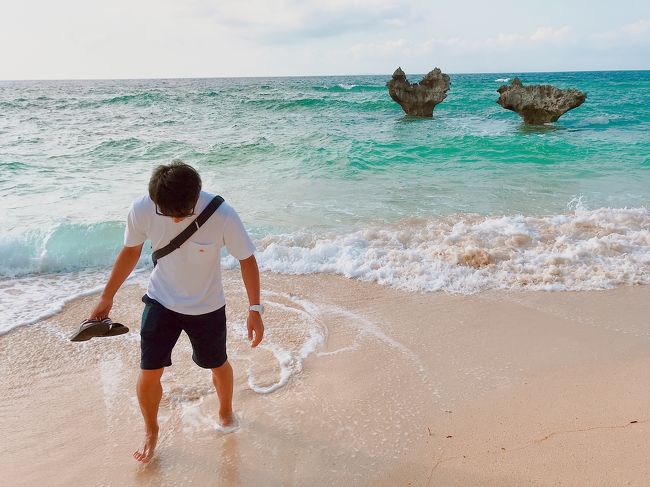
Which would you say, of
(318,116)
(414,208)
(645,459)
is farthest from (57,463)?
(318,116)

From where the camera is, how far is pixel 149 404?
266 centimetres

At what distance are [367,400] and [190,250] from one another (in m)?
1.52

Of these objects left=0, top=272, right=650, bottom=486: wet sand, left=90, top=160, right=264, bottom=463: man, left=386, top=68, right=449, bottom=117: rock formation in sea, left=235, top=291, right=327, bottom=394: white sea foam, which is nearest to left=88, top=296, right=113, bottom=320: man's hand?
left=90, top=160, right=264, bottom=463: man

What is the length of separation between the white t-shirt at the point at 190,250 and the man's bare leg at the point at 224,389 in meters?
0.44

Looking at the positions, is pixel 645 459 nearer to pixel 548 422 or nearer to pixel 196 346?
pixel 548 422

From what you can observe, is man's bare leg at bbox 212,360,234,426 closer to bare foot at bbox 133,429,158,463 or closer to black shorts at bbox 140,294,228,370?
black shorts at bbox 140,294,228,370

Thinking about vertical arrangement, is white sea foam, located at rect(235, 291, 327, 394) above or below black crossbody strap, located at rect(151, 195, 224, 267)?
below

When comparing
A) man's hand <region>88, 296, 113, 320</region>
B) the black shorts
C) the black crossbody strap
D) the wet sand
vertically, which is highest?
the black crossbody strap

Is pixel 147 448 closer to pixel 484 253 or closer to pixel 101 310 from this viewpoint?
pixel 101 310

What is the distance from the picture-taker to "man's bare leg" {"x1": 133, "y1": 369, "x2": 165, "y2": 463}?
102 inches

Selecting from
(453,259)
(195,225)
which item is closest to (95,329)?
(195,225)

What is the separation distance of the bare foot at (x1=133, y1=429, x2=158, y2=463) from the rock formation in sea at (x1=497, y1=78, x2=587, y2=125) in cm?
2291

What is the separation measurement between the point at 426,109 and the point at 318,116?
5.76 m

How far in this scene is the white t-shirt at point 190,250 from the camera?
239cm
